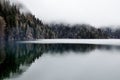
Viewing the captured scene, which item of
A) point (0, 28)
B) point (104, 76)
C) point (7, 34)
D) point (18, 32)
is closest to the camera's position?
point (104, 76)

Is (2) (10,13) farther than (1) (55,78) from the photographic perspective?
Yes

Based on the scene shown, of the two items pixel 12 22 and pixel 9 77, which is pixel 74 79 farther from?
pixel 12 22

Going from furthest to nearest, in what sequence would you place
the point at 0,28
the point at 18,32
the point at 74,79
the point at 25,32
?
1. the point at 25,32
2. the point at 18,32
3. the point at 0,28
4. the point at 74,79

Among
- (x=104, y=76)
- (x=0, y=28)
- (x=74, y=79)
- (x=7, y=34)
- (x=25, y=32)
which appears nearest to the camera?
Result: (x=74, y=79)

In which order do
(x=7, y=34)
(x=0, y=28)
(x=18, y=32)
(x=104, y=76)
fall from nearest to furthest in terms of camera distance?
(x=104, y=76) → (x=0, y=28) → (x=7, y=34) → (x=18, y=32)

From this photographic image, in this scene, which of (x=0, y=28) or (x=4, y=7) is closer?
(x=0, y=28)

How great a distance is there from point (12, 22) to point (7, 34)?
9.79 meters

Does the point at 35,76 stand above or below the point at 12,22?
below

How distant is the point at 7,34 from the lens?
14125 centimetres

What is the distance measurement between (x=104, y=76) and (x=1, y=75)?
42.3 feet

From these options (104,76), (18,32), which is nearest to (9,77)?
(104,76)

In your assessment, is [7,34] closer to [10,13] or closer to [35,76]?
[10,13]

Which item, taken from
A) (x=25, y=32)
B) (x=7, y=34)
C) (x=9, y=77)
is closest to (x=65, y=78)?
(x=9, y=77)

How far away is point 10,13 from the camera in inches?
6176
